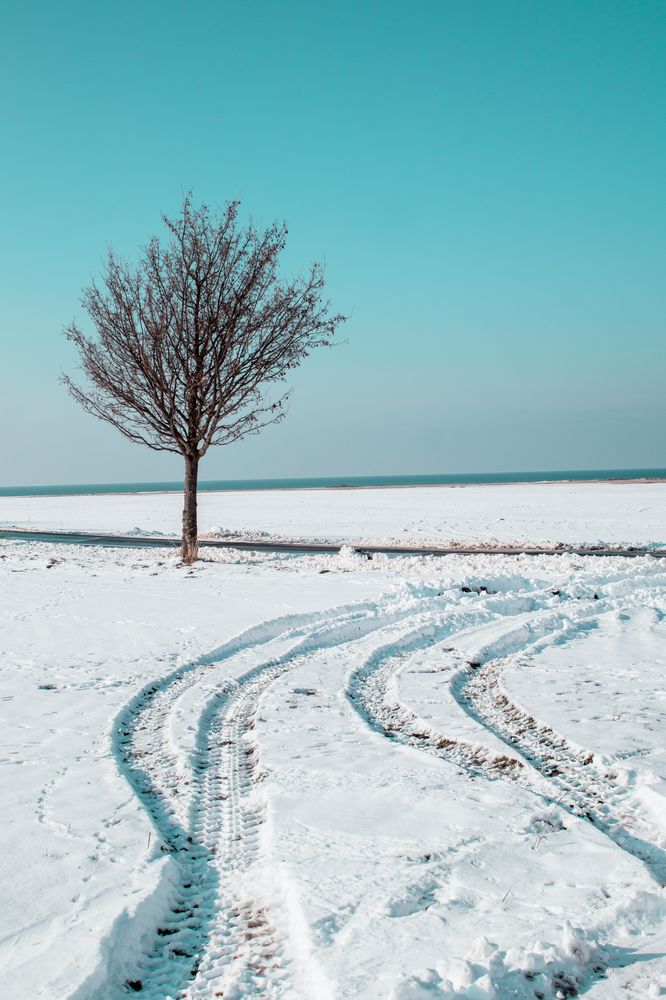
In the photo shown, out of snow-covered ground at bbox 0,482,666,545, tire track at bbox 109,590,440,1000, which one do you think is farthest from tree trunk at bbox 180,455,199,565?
tire track at bbox 109,590,440,1000

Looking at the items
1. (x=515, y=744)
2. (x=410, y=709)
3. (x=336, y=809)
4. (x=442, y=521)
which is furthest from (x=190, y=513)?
(x=442, y=521)

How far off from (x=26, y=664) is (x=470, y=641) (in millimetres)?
5325

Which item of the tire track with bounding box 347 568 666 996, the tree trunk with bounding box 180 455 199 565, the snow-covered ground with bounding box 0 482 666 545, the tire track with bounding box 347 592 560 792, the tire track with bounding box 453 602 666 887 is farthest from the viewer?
the snow-covered ground with bounding box 0 482 666 545

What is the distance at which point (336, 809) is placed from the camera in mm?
4453

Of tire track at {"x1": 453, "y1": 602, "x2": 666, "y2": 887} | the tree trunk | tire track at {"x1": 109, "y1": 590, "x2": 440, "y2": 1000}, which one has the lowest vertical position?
tire track at {"x1": 109, "y1": 590, "x2": 440, "y2": 1000}

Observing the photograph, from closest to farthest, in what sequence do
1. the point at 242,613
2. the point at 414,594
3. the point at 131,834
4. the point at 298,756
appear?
the point at 131,834 < the point at 298,756 < the point at 242,613 < the point at 414,594

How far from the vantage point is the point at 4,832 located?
4195 millimetres

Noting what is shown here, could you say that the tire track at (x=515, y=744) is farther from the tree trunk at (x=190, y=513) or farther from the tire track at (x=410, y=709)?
the tree trunk at (x=190, y=513)

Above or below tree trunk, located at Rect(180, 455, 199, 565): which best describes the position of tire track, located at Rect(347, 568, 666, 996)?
below

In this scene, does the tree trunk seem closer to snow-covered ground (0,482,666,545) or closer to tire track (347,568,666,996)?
snow-covered ground (0,482,666,545)

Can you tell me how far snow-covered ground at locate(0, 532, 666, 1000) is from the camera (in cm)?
296

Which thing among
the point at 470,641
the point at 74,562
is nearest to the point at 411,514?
the point at 74,562

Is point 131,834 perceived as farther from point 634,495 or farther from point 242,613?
point 634,495

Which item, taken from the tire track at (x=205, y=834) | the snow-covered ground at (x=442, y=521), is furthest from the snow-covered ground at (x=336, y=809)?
the snow-covered ground at (x=442, y=521)
